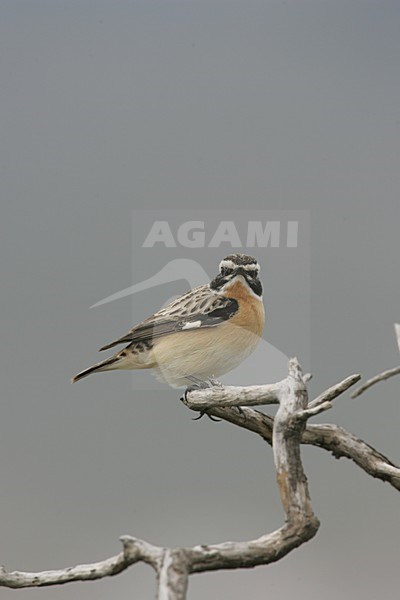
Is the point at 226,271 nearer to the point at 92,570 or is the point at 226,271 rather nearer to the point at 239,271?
the point at 239,271

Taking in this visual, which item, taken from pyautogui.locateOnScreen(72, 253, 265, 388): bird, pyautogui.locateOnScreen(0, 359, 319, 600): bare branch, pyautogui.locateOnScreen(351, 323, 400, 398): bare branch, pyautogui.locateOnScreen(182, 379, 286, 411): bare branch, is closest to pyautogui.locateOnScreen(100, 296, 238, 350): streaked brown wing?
pyautogui.locateOnScreen(72, 253, 265, 388): bird

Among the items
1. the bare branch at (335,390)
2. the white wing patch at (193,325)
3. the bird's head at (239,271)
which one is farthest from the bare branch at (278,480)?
the bird's head at (239,271)

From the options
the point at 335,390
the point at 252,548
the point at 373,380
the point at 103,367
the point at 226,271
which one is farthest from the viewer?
the point at 103,367

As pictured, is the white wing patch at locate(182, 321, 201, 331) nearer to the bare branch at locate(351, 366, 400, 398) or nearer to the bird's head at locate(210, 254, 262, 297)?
the bird's head at locate(210, 254, 262, 297)

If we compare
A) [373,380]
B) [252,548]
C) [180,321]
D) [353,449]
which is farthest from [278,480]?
[180,321]

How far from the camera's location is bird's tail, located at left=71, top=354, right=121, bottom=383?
3.00 metres

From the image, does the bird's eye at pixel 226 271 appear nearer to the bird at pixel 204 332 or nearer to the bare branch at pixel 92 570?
the bird at pixel 204 332

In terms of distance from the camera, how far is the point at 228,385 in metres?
2.90

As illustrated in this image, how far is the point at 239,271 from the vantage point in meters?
2.87

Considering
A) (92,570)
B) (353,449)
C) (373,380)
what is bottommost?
(92,570)

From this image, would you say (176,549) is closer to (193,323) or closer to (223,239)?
(193,323)

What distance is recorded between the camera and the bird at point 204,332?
2885 millimetres

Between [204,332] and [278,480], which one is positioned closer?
[278,480]

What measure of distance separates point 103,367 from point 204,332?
0.38 metres
